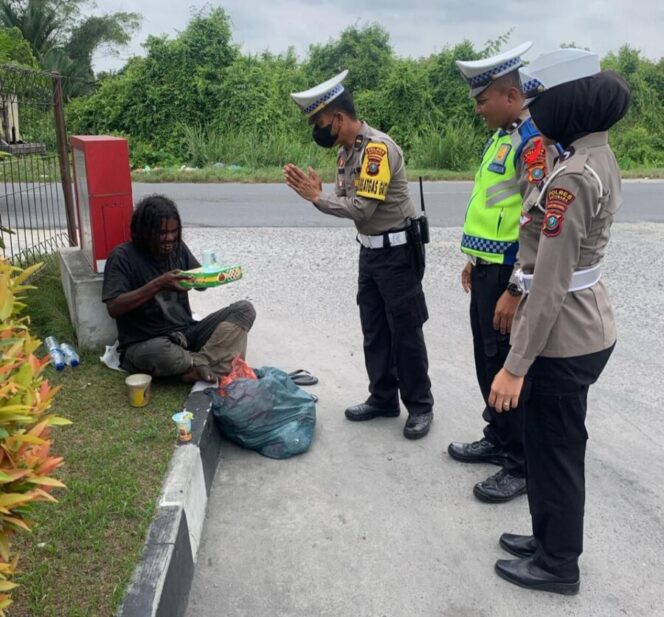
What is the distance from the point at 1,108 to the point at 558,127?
4645mm

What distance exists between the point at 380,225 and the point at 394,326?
0.58 metres

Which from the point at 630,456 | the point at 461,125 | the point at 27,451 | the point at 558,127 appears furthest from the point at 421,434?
the point at 461,125

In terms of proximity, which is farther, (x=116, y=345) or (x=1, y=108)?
(x=1, y=108)

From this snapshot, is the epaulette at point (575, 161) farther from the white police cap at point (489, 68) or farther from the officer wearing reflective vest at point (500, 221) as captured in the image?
the white police cap at point (489, 68)

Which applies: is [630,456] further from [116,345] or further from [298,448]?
[116,345]

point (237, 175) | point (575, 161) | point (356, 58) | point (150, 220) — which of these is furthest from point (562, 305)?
point (356, 58)

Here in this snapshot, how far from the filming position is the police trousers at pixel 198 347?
13.4ft

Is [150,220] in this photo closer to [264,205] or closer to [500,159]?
[500,159]

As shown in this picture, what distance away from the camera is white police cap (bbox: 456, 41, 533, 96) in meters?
3.11

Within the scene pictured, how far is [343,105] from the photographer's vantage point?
149 inches

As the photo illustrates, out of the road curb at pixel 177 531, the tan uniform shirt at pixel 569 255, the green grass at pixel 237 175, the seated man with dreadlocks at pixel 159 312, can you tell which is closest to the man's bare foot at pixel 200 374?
the seated man with dreadlocks at pixel 159 312

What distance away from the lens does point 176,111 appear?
18766 mm

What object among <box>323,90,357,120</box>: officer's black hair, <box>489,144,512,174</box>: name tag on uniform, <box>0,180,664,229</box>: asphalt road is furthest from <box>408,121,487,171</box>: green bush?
<box>489,144,512,174</box>: name tag on uniform

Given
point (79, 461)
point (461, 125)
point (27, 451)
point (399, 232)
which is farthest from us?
point (461, 125)
